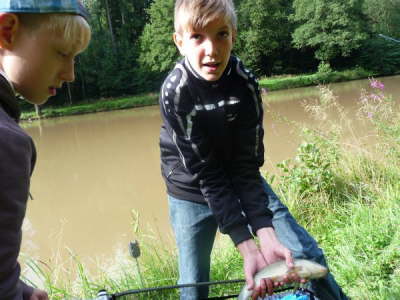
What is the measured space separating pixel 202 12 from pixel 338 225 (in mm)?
2138

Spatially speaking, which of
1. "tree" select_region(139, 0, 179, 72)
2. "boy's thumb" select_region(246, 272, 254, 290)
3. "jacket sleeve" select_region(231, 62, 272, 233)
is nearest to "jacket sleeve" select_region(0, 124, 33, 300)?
"boy's thumb" select_region(246, 272, 254, 290)

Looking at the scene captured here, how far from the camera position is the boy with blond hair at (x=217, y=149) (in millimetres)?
1579

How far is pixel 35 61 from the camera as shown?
0.97 meters

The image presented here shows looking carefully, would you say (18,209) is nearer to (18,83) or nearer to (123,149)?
(18,83)

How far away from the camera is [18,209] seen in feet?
2.79

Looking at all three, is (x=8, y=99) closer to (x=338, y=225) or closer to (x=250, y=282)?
(x=250, y=282)

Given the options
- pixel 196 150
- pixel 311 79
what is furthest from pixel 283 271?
pixel 311 79

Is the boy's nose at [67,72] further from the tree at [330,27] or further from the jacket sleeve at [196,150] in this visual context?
the tree at [330,27]

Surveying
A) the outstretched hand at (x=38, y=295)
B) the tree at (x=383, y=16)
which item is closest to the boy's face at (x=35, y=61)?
the outstretched hand at (x=38, y=295)

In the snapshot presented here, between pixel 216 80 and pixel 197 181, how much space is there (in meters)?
0.46

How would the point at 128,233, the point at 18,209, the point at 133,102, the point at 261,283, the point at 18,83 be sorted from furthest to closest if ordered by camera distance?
the point at 133,102 → the point at 128,233 → the point at 261,283 → the point at 18,83 → the point at 18,209

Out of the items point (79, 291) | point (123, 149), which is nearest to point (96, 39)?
point (123, 149)

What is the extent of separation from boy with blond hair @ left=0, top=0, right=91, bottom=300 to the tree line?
1147 inches

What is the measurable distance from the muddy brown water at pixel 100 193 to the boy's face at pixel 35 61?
85.3 inches
